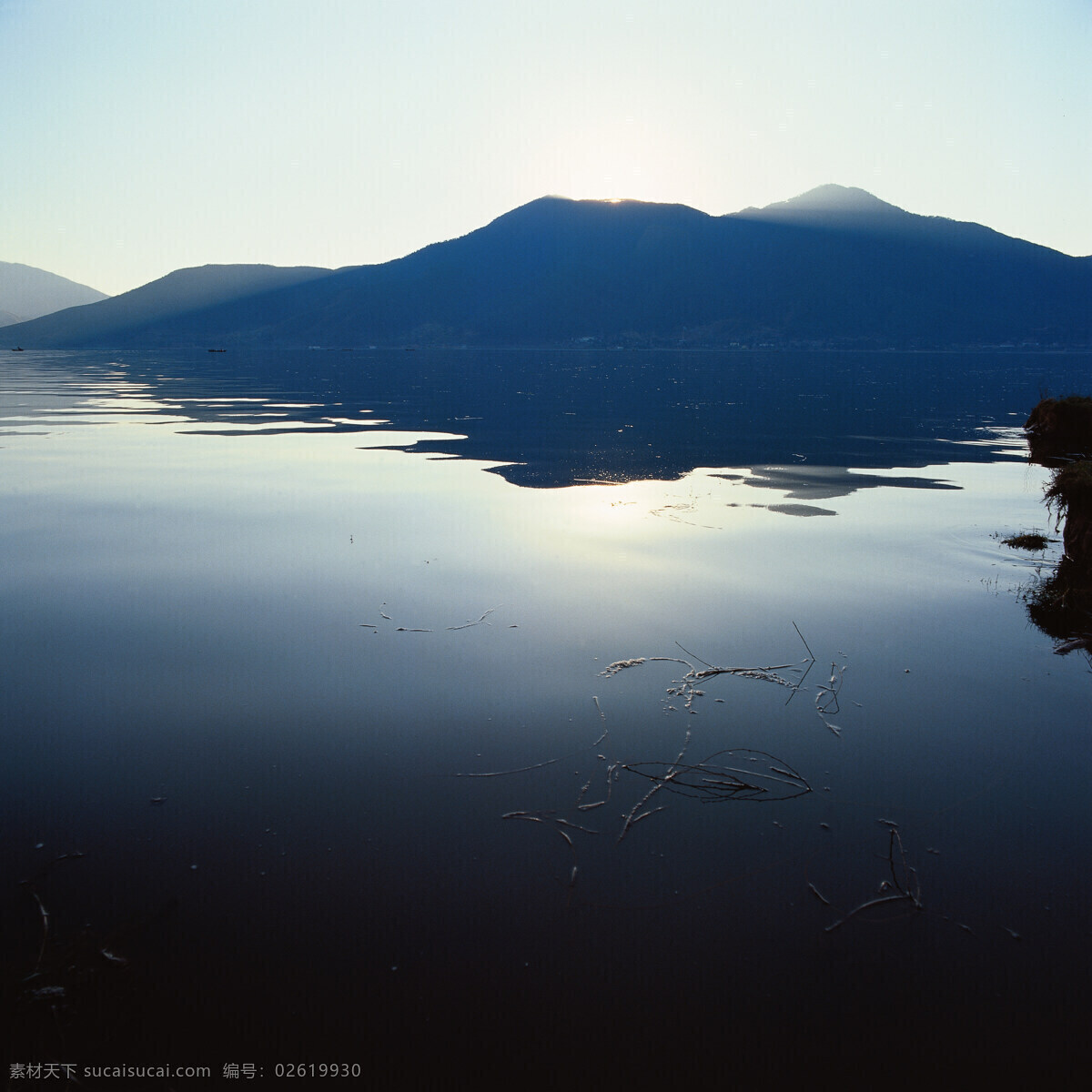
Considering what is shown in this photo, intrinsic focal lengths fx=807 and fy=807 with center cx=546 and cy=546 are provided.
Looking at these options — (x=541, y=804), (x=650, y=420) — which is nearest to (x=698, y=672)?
(x=541, y=804)

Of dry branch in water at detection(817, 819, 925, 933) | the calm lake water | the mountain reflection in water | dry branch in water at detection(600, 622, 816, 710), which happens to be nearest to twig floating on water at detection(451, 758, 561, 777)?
the calm lake water

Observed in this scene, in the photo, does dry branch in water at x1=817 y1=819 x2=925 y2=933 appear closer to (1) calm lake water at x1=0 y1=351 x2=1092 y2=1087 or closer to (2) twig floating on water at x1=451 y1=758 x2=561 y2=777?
(1) calm lake water at x1=0 y1=351 x2=1092 y2=1087

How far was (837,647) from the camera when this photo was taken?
9328 millimetres

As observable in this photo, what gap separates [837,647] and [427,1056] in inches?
261

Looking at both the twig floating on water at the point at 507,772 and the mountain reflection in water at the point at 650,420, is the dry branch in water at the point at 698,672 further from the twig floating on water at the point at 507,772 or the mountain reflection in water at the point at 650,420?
the mountain reflection in water at the point at 650,420

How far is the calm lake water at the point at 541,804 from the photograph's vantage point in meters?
4.47

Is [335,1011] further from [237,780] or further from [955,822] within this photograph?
[955,822]

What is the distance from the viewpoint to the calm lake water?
14.7ft

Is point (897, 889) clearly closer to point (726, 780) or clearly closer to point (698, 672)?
point (726, 780)

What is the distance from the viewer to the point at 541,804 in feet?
20.6

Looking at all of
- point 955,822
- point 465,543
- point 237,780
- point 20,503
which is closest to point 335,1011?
point 237,780

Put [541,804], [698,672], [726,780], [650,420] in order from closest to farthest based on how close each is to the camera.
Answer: [541,804] → [726,780] → [698,672] → [650,420]

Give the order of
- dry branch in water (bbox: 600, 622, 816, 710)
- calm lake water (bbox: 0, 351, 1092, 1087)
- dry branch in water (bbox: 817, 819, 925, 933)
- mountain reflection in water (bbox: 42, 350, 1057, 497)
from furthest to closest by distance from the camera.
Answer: mountain reflection in water (bbox: 42, 350, 1057, 497), dry branch in water (bbox: 600, 622, 816, 710), dry branch in water (bbox: 817, 819, 925, 933), calm lake water (bbox: 0, 351, 1092, 1087)

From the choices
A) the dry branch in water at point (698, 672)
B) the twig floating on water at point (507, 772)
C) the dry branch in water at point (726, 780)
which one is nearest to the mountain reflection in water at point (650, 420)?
the dry branch in water at point (698, 672)
